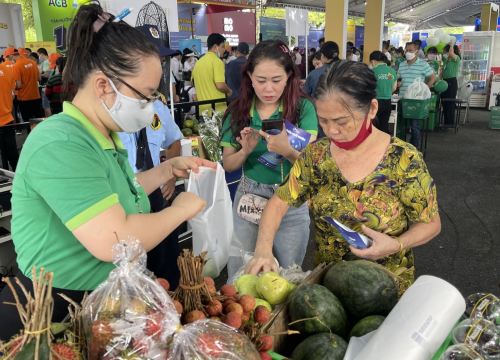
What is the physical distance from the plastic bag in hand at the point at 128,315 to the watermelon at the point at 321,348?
1.45 ft

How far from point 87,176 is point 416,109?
7.12 m

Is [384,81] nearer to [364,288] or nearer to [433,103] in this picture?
[433,103]

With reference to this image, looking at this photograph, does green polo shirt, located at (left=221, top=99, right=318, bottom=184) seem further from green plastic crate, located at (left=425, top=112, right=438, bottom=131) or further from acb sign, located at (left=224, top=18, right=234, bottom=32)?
acb sign, located at (left=224, top=18, right=234, bottom=32)

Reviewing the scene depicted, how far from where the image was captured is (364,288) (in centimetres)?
134

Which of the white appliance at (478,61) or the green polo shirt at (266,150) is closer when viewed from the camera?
the green polo shirt at (266,150)

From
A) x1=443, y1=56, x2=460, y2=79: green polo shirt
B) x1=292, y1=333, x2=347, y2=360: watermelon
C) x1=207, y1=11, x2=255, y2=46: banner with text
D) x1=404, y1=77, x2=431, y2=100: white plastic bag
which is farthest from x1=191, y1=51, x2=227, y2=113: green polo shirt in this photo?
x1=207, y1=11, x2=255, y2=46: banner with text

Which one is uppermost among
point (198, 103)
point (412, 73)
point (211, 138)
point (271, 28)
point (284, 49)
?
point (271, 28)

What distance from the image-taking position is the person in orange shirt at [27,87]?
9438mm

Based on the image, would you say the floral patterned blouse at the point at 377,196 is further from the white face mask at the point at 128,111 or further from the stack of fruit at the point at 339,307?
the white face mask at the point at 128,111

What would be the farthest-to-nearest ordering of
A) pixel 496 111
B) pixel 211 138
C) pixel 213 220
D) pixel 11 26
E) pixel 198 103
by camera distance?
pixel 11 26 < pixel 496 111 < pixel 198 103 < pixel 211 138 < pixel 213 220

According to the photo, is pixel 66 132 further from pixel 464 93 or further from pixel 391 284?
pixel 464 93

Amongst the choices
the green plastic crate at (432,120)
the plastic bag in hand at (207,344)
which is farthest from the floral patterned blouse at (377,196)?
the green plastic crate at (432,120)

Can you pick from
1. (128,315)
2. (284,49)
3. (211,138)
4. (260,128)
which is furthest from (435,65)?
(128,315)

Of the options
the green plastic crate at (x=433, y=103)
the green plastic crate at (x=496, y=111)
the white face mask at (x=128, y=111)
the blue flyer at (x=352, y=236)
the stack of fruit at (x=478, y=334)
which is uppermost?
the white face mask at (x=128, y=111)
